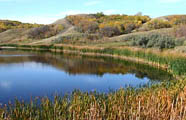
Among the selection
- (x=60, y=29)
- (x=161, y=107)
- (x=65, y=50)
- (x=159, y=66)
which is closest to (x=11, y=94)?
(x=161, y=107)

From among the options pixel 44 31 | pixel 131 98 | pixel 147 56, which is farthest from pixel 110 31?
pixel 131 98

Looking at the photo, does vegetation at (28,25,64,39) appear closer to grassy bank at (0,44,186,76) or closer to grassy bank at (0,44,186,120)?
grassy bank at (0,44,186,76)

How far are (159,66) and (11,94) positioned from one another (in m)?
10.5

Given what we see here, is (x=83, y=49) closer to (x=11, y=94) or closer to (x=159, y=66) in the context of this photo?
(x=159, y=66)

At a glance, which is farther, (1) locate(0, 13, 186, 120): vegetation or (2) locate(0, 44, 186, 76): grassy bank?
(2) locate(0, 44, 186, 76): grassy bank

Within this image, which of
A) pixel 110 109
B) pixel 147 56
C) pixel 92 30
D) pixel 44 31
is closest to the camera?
pixel 110 109

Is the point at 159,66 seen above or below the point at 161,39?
below

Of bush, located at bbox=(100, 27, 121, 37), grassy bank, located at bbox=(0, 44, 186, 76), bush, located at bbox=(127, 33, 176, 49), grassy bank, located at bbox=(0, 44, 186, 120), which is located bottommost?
grassy bank, located at bbox=(0, 44, 186, 120)

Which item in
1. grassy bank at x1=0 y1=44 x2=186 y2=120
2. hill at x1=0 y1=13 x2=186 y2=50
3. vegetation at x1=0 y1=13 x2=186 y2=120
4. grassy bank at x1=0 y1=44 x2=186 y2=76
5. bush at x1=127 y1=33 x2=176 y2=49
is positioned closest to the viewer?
grassy bank at x1=0 y1=44 x2=186 y2=120

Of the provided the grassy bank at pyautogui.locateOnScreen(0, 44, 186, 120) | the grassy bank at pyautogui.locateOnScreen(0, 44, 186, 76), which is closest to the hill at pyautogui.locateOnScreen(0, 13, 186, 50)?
the grassy bank at pyautogui.locateOnScreen(0, 44, 186, 76)

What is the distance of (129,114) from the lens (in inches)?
191

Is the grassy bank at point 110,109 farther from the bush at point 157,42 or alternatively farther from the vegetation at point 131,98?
the bush at point 157,42

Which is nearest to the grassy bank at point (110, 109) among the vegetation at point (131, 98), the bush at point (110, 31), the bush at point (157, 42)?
the vegetation at point (131, 98)

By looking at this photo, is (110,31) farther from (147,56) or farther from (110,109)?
(110,109)
